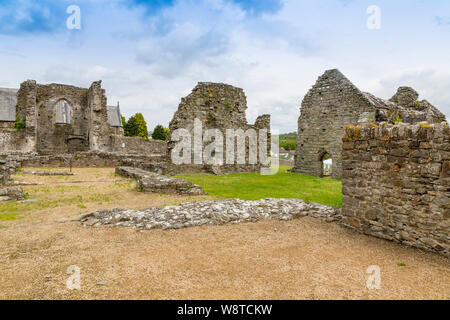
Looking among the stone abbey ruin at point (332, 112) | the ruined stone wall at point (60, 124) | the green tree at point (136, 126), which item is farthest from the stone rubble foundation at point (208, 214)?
the green tree at point (136, 126)

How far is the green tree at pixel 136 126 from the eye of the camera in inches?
2424

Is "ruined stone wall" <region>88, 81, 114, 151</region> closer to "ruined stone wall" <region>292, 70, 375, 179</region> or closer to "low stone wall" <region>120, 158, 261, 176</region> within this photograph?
"low stone wall" <region>120, 158, 261, 176</region>

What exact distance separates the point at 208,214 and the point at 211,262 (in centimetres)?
250

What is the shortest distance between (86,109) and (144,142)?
8.07 metres

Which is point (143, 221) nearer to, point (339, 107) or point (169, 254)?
point (169, 254)

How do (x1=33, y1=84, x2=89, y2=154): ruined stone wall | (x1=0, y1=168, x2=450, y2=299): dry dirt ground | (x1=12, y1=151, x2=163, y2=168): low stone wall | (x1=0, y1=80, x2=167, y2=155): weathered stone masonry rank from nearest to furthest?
(x1=0, y1=168, x2=450, y2=299): dry dirt ground → (x1=12, y1=151, x2=163, y2=168): low stone wall → (x1=0, y1=80, x2=167, y2=155): weathered stone masonry → (x1=33, y1=84, x2=89, y2=154): ruined stone wall

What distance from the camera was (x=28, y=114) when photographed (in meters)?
29.9

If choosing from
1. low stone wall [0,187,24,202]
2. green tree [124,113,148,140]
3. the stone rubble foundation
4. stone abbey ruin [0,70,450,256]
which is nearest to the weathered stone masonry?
stone abbey ruin [0,70,450,256]

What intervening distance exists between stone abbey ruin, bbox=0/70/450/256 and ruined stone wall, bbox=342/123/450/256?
0.6 inches

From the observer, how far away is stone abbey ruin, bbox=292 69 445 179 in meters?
16.1

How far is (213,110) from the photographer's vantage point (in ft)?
65.6

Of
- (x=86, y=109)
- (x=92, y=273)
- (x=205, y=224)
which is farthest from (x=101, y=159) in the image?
(x=92, y=273)

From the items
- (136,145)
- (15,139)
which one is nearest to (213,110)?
(136,145)

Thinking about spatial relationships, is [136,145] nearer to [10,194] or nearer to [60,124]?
[60,124]
